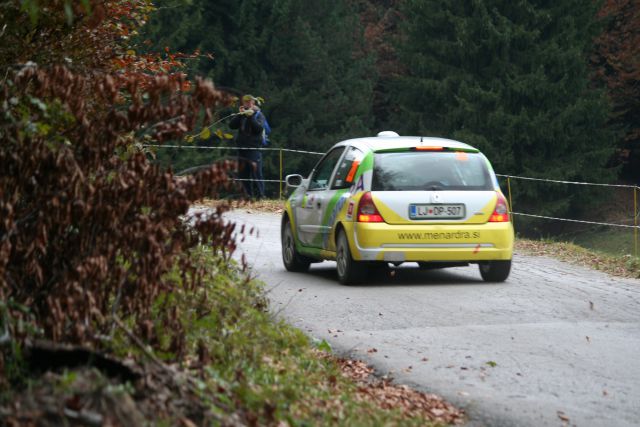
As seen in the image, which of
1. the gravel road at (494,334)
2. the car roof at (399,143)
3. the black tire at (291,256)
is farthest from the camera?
the black tire at (291,256)

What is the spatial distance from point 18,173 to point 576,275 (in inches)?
427

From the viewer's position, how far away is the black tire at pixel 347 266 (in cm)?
1384

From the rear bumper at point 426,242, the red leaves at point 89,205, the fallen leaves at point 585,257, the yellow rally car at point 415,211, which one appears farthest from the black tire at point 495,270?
the red leaves at point 89,205

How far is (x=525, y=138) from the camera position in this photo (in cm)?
4231

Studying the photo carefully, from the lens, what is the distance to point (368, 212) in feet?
45.1

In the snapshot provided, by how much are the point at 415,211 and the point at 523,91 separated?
1179 inches

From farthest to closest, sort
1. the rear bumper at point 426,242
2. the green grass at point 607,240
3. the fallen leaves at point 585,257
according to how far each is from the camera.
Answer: the green grass at point 607,240 → the fallen leaves at point 585,257 → the rear bumper at point 426,242

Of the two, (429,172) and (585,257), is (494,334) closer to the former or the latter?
(429,172)

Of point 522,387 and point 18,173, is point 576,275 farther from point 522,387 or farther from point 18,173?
point 18,173

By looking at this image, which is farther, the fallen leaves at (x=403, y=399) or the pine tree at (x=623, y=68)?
the pine tree at (x=623, y=68)

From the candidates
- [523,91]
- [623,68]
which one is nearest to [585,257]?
[523,91]

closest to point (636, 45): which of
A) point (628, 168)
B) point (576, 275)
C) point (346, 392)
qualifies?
point (628, 168)

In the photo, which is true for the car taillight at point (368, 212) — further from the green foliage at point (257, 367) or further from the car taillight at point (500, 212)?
the green foliage at point (257, 367)

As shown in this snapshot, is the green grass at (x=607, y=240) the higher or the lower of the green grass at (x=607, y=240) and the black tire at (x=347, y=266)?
the lower
